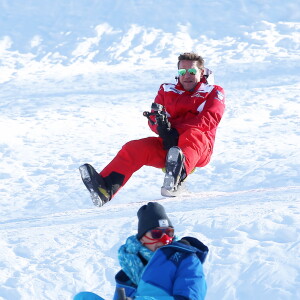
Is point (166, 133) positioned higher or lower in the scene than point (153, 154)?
higher

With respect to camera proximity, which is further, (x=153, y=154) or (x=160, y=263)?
(x=153, y=154)

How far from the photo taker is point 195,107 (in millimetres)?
5246

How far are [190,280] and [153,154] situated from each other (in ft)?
8.01

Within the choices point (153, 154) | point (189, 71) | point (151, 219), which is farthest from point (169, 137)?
point (151, 219)

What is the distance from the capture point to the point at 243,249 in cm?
438

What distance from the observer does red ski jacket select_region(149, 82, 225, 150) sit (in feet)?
16.7

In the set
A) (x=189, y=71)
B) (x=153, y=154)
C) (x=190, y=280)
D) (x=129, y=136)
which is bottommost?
(x=190, y=280)

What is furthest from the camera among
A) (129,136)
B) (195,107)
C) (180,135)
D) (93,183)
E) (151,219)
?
(129,136)

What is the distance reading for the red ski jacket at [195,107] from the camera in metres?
5.10

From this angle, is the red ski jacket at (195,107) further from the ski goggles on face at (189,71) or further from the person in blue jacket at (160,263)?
the person in blue jacket at (160,263)

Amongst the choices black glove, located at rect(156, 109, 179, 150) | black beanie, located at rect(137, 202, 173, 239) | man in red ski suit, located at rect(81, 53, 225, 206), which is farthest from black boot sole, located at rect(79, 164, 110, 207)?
black beanie, located at rect(137, 202, 173, 239)

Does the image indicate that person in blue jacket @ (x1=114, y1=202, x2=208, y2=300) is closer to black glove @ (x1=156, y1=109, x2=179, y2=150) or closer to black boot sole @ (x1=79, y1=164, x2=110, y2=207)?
black boot sole @ (x1=79, y1=164, x2=110, y2=207)

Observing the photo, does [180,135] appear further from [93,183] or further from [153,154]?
[93,183]

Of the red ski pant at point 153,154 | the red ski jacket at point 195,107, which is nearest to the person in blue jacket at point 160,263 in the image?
the red ski pant at point 153,154
